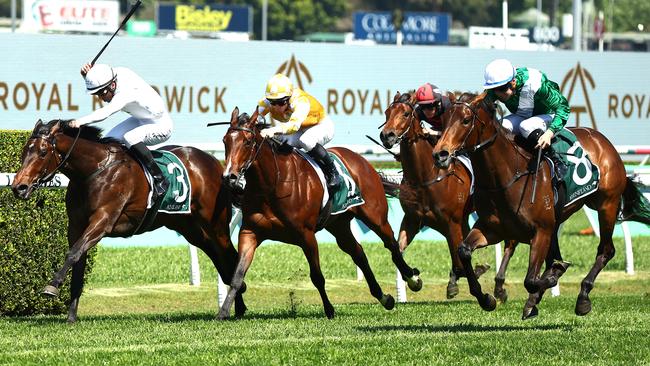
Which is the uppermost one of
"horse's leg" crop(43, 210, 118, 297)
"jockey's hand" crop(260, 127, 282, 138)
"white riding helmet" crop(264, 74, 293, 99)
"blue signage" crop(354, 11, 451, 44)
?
"blue signage" crop(354, 11, 451, 44)

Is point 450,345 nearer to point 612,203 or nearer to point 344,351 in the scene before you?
point 344,351

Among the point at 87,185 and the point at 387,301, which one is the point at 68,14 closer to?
the point at 387,301

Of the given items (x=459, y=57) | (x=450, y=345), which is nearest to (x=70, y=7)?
(x=459, y=57)

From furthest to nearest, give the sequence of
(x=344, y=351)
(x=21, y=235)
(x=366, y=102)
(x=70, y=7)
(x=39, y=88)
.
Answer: (x=70, y=7)
(x=366, y=102)
(x=39, y=88)
(x=21, y=235)
(x=344, y=351)

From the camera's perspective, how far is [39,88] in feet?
68.8

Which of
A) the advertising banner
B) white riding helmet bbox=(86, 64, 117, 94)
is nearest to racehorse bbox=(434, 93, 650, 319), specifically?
white riding helmet bbox=(86, 64, 117, 94)

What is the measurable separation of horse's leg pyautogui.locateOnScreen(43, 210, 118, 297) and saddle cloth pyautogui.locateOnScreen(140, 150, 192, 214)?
0.55 meters

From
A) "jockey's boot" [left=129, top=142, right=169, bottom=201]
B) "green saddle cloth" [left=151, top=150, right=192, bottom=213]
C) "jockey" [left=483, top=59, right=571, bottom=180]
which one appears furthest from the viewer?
"green saddle cloth" [left=151, top=150, right=192, bottom=213]

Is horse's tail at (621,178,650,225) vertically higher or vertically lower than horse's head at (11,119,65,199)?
lower

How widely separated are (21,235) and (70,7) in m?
35.1

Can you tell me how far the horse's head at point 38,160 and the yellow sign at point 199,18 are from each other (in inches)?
1685

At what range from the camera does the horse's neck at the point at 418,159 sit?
36.8ft

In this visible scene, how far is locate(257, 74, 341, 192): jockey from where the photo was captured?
32.2 ft

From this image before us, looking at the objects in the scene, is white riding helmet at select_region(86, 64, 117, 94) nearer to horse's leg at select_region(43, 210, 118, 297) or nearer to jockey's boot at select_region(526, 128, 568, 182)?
horse's leg at select_region(43, 210, 118, 297)
